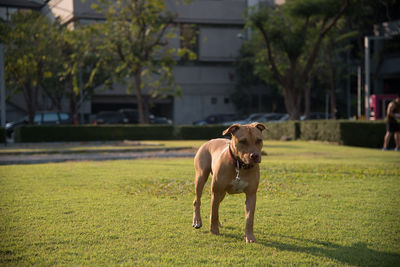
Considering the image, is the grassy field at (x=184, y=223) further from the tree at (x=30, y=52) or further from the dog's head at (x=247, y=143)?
the tree at (x=30, y=52)

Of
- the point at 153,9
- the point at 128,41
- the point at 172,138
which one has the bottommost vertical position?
the point at 172,138

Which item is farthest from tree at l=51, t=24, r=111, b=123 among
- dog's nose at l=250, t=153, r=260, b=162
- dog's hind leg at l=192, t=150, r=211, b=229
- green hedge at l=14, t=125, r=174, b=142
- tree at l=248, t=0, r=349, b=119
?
dog's nose at l=250, t=153, r=260, b=162

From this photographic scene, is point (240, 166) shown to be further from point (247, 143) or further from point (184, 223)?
point (184, 223)

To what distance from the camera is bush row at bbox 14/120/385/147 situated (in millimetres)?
22266

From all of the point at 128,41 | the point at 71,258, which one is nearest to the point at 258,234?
the point at 71,258

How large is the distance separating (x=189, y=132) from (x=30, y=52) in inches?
469

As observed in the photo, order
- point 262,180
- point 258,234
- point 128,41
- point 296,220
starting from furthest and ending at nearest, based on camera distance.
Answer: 1. point 128,41
2. point 262,180
3. point 296,220
4. point 258,234

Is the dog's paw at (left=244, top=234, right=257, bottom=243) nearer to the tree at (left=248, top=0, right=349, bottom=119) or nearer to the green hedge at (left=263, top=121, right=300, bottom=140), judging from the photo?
the green hedge at (left=263, top=121, right=300, bottom=140)

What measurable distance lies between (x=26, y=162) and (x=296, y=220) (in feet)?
34.4

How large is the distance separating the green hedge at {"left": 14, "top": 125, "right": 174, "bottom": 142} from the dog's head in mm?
23965

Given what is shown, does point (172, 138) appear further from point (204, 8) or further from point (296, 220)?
point (204, 8)

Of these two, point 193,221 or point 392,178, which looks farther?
point 392,178

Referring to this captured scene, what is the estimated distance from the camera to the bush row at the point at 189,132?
877 inches

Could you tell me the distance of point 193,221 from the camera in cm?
557
